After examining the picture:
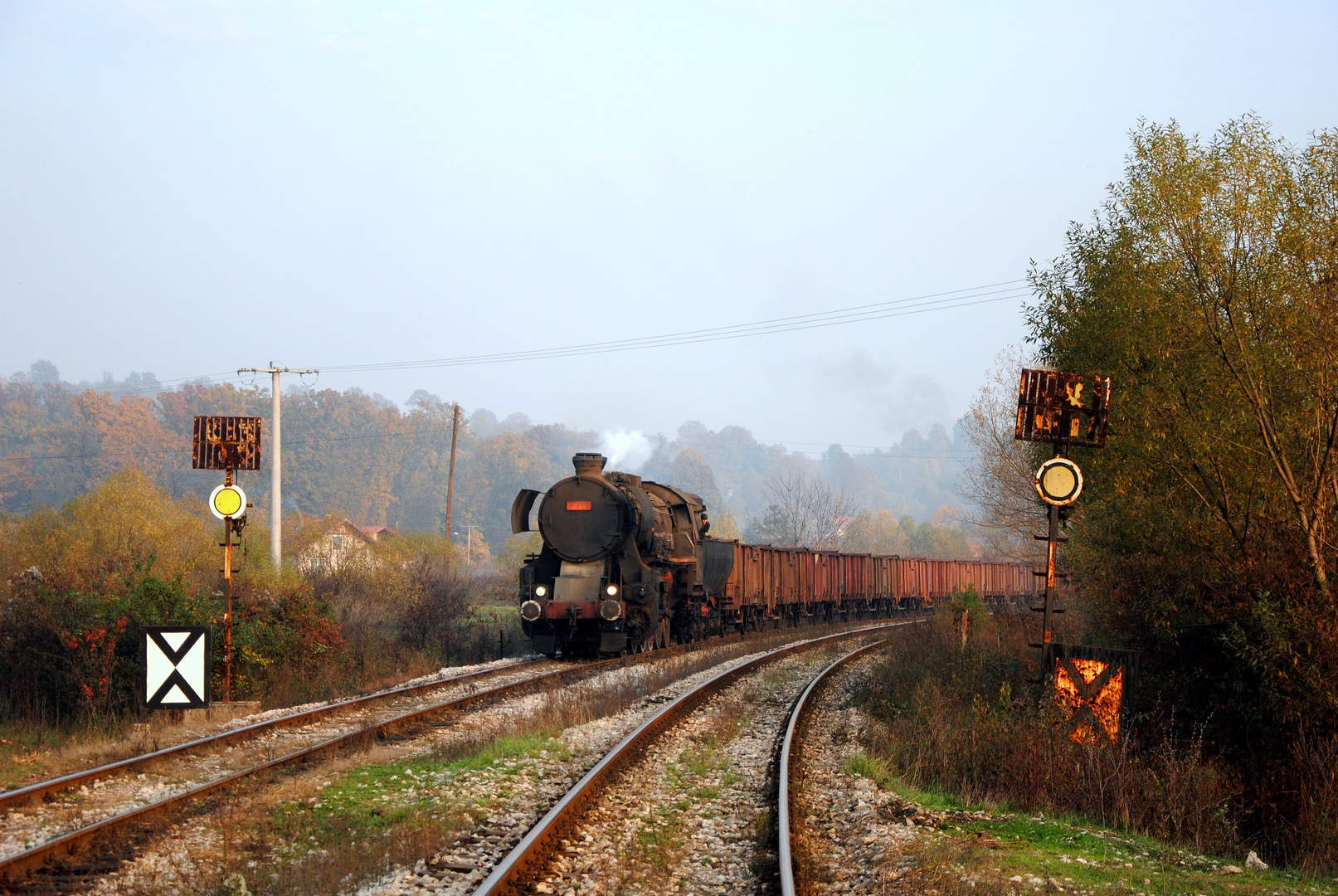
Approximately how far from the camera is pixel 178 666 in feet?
35.5

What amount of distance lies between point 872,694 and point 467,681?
234 inches

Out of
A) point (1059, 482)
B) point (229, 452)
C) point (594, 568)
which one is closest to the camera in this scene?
point (1059, 482)

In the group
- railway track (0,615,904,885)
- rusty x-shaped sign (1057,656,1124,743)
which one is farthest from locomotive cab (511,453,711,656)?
rusty x-shaped sign (1057,656,1124,743)

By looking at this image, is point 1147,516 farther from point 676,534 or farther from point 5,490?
point 5,490

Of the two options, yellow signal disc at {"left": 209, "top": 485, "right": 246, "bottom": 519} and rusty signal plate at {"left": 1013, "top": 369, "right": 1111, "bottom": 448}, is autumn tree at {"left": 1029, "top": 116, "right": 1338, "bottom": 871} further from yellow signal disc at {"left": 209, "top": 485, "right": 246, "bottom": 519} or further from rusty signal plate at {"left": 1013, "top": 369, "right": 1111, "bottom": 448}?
yellow signal disc at {"left": 209, "top": 485, "right": 246, "bottom": 519}

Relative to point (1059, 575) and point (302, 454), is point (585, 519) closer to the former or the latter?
point (1059, 575)

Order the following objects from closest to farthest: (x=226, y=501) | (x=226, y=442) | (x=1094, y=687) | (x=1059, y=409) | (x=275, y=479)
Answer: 1. (x=1094, y=687)
2. (x=1059, y=409)
3. (x=226, y=501)
4. (x=226, y=442)
5. (x=275, y=479)

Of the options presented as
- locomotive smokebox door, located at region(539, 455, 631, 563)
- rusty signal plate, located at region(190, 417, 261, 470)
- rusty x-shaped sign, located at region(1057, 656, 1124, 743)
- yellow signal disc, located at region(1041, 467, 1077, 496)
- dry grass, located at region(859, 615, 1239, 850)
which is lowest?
dry grass, located at region(859, 615, 1239, 850)

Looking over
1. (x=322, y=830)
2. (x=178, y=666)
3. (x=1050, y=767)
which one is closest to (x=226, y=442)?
(x=178, y=666)

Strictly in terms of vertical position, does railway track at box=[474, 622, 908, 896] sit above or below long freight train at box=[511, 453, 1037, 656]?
below

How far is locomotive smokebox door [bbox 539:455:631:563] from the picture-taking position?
62.7 ft

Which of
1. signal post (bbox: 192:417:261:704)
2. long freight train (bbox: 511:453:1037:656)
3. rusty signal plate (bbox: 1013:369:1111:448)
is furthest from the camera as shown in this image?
long freight train (bbox: 511:453:1037:656)

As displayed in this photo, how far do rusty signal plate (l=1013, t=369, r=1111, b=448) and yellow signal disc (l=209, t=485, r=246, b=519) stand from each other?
9.53 meters

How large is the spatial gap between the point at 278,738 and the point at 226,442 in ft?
16.1
